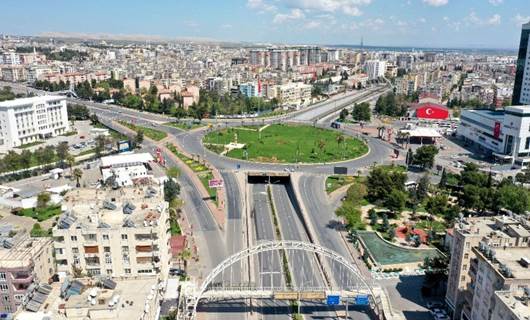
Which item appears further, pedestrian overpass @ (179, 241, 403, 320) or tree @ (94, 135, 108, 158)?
tree @ (94, 135, 108, 158)

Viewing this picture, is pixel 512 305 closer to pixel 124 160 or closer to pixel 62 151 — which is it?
pixel 124 160

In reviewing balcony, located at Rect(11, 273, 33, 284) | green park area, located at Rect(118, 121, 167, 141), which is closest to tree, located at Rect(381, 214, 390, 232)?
balcony, located at Rect(11, 273, 33, 284)

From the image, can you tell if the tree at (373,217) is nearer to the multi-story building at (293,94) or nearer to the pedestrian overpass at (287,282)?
the pedestrian overpass at (287,282)

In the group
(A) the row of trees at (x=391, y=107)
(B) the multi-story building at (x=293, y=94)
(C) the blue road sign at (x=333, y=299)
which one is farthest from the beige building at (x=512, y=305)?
(B) the multi-story building at (x=293, y=94)

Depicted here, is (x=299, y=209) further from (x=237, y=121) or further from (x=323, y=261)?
(x=237, y=121)

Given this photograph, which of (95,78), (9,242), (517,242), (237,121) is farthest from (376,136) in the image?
(95,78)

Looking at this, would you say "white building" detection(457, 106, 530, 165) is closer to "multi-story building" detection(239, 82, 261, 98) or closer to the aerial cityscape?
the aerial cityscape
